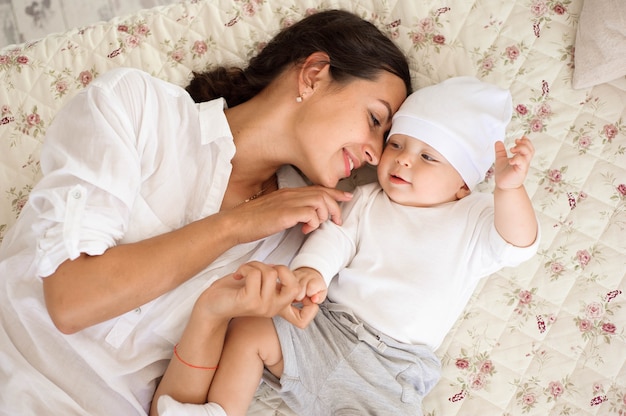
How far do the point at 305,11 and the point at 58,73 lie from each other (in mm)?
684

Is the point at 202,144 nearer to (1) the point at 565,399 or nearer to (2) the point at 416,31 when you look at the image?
(2) the point at 416,31

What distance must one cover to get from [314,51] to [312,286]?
561mm

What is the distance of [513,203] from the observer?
127cm

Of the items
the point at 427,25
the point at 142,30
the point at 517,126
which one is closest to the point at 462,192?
the point at 517,126

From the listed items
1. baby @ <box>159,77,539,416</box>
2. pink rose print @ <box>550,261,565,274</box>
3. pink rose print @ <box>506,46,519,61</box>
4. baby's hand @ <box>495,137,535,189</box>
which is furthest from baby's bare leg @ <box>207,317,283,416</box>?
pink rose print @ <box>506,46,519,61</box>

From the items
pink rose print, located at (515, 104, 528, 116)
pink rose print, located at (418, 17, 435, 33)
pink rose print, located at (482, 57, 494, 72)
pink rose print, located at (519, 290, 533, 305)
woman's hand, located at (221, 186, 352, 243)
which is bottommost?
pink rose print, located at (519, 290, 533, 305)

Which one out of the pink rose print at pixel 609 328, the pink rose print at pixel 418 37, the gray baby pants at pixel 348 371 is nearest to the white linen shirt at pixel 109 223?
the gray baby pants at pixel 348 371

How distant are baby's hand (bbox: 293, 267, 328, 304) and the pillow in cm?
85

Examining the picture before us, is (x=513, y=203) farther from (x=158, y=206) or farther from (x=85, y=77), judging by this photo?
(x=85, y=77)

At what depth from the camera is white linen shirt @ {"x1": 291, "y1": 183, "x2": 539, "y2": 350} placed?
1.34 meters

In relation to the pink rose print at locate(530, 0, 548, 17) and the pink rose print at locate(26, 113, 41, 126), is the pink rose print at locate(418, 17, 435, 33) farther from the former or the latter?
the pink rose print at locate(26, 113, 41, 126)

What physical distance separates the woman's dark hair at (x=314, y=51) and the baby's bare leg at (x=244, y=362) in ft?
1.86

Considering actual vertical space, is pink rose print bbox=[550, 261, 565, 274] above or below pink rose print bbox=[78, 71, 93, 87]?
below

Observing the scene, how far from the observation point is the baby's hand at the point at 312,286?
4.04 feet
